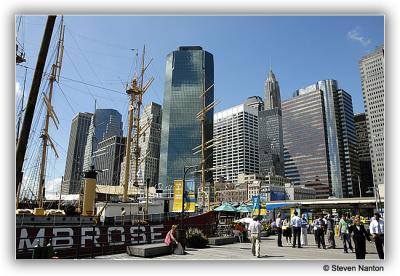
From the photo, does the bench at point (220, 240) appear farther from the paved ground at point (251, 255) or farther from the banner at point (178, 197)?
the banner at point (178, 197)

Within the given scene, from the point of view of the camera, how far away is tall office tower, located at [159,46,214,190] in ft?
512

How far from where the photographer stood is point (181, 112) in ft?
522

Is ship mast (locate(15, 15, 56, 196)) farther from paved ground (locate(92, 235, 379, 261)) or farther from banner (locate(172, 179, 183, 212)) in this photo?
banner (locate(172, 179, 183, 212))

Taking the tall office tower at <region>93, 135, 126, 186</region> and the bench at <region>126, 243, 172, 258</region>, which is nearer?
the bench at <region>126, 243, 172, 258</region>

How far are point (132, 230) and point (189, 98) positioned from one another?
12739 centimetres

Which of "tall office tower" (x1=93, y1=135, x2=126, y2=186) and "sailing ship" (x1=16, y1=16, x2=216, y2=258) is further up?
"tall office tower" (x1=93, y1=135, x2=126, y2=186)

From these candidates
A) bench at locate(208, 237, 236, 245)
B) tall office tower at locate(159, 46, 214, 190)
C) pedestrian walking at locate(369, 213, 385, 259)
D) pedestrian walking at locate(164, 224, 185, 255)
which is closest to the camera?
pedestrian walking at locate(369, 213, 385, 259)

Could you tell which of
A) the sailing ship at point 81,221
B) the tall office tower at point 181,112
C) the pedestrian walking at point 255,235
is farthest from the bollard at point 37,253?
the tall office tower at point 181,112

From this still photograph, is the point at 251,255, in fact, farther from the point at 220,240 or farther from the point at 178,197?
the point at 178,197

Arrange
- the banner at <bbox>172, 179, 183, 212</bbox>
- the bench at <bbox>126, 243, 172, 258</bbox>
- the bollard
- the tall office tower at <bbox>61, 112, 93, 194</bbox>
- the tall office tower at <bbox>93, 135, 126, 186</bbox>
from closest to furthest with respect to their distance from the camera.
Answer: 1. the bollard
2. the bench at <bbox>126, 243, 172, 258</bbox>
3. the banner at <bbox>172, 179, 183, 212</bbox>
4. the tall office tower at <bbox>61, 112, 93, 194</bbox>
5. the tall office tower at <bbox>93, 135, 126, 186</bbox>

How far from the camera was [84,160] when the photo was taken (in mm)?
178000

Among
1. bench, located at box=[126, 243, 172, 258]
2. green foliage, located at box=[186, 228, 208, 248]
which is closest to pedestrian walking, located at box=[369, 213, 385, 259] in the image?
green foliage, located at box=[186, 228, 208, 248]
